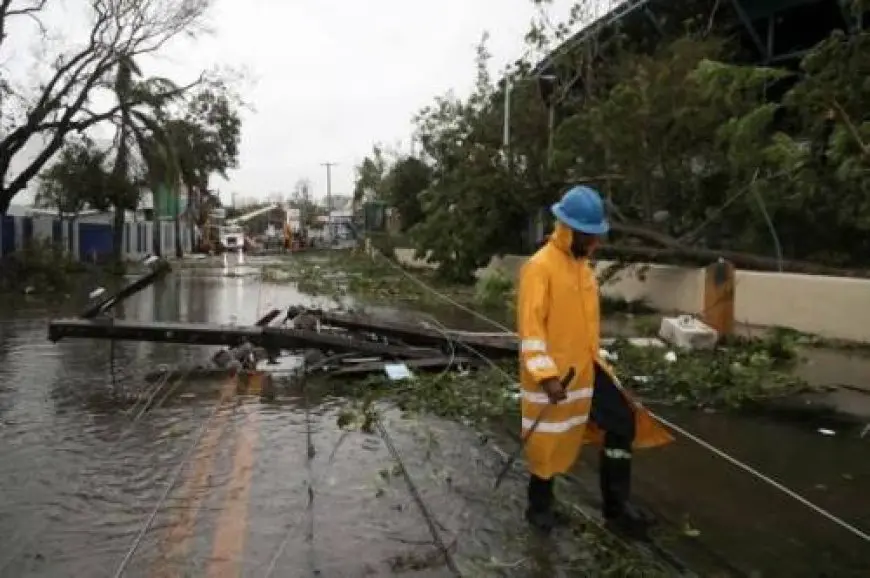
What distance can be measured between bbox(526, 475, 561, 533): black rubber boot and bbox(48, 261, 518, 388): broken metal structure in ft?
14.9

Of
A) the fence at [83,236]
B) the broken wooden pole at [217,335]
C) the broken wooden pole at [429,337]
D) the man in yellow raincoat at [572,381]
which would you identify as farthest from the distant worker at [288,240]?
the man in yellow raincoat at [572,381]

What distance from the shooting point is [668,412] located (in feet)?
26.6

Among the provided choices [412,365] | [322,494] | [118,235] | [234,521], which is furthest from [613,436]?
[118,235]

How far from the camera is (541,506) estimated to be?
4.84m

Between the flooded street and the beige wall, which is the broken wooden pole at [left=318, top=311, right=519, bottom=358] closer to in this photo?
the flooded street

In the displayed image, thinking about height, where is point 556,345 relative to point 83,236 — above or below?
below

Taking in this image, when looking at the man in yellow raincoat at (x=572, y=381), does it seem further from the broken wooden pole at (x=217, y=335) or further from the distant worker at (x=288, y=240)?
the distant worker at (x=288, y=240)

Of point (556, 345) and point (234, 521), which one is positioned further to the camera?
point (234, 521)

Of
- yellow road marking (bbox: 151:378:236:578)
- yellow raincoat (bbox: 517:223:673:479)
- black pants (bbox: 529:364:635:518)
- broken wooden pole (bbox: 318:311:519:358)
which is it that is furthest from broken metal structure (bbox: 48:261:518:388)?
yellow raincoat (bbox: 517:223:673:479)

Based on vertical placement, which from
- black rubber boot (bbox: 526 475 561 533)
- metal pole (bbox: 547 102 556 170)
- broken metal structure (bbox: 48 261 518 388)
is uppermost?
metal pole (bbox: 547 102 556 170)

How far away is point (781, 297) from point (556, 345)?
33.9 feet

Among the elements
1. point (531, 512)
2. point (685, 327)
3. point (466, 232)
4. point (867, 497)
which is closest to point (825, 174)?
point (685, 327)

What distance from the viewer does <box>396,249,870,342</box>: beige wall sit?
1257cm

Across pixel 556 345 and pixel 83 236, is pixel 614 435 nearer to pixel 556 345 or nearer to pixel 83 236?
pixel 556 345
